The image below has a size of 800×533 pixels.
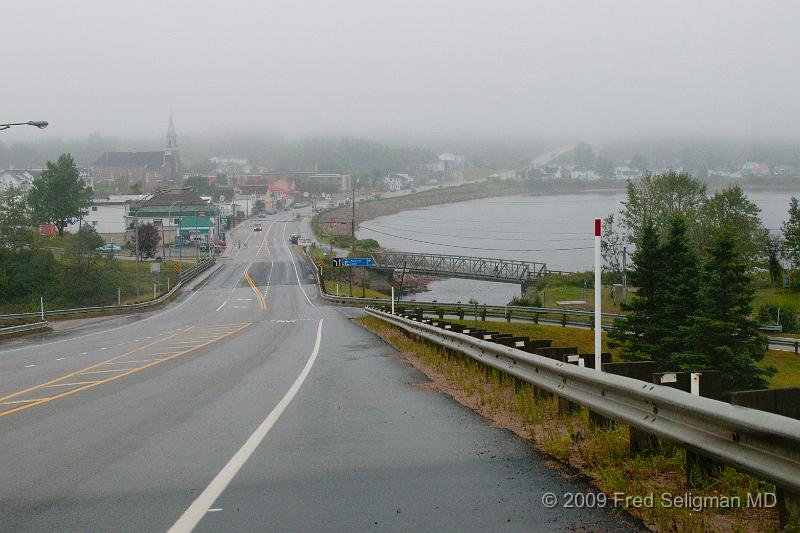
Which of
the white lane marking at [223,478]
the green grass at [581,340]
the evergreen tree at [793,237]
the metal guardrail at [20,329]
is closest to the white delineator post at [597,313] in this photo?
the white lane marking at [223,478]

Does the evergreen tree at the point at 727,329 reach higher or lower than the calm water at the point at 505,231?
lower

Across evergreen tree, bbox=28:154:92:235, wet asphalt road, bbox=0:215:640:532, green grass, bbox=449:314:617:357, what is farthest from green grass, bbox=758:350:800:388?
evergreen tree, bbox=28:154:92:235

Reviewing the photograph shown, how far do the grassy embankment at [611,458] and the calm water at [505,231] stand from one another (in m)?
79.8

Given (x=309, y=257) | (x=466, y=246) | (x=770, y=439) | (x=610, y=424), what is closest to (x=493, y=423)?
(x=610, y=424)

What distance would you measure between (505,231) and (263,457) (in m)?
136

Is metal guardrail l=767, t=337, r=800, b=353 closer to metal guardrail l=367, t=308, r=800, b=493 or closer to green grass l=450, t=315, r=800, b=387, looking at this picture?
green grass l=450, t=315, r=800, b=387

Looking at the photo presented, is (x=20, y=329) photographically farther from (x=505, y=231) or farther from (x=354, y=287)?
(x=505, y=231)

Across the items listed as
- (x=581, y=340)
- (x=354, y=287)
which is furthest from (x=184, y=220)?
(x=581, y=340)

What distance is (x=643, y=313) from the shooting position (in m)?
55.0

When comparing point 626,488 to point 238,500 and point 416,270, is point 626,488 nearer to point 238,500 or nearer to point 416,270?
point 238,500

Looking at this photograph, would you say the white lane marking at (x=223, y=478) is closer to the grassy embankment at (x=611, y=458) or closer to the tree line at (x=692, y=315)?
the grassy embankment at (x=611, y=458)

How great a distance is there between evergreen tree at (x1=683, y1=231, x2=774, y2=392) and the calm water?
40.4 meters

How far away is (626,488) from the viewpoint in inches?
256

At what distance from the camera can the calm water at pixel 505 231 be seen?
4259 inches
